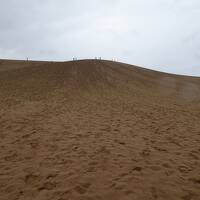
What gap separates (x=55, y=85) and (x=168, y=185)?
49.4 feet

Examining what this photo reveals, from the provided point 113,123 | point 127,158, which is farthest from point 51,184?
point 113,123

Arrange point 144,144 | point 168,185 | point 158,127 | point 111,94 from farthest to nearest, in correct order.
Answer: point 111,94 < point 158,127 < point 144,144 < point 168,185

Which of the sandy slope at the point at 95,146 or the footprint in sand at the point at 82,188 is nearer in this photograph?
the footprint in sand at the point at 82,188

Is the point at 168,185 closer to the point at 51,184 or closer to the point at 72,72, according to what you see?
the point at 51,184

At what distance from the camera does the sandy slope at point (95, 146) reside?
4.79 metres

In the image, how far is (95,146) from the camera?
23.5 feet

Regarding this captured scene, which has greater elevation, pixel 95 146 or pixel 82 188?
pixel 95 146

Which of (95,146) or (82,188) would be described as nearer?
(82,188)

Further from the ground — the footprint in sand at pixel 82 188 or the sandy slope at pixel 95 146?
the sandy slope at pixel 95 146

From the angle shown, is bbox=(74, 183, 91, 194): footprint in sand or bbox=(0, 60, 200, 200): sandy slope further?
bbox=(0, 60, 200, 200): sandy slope

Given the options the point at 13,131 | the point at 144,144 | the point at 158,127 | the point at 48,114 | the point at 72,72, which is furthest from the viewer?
the point at 72,72

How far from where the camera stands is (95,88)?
1842cm

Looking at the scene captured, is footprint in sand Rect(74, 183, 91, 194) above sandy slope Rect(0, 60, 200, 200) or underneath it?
underneath

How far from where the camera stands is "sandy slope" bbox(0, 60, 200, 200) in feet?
15.7
